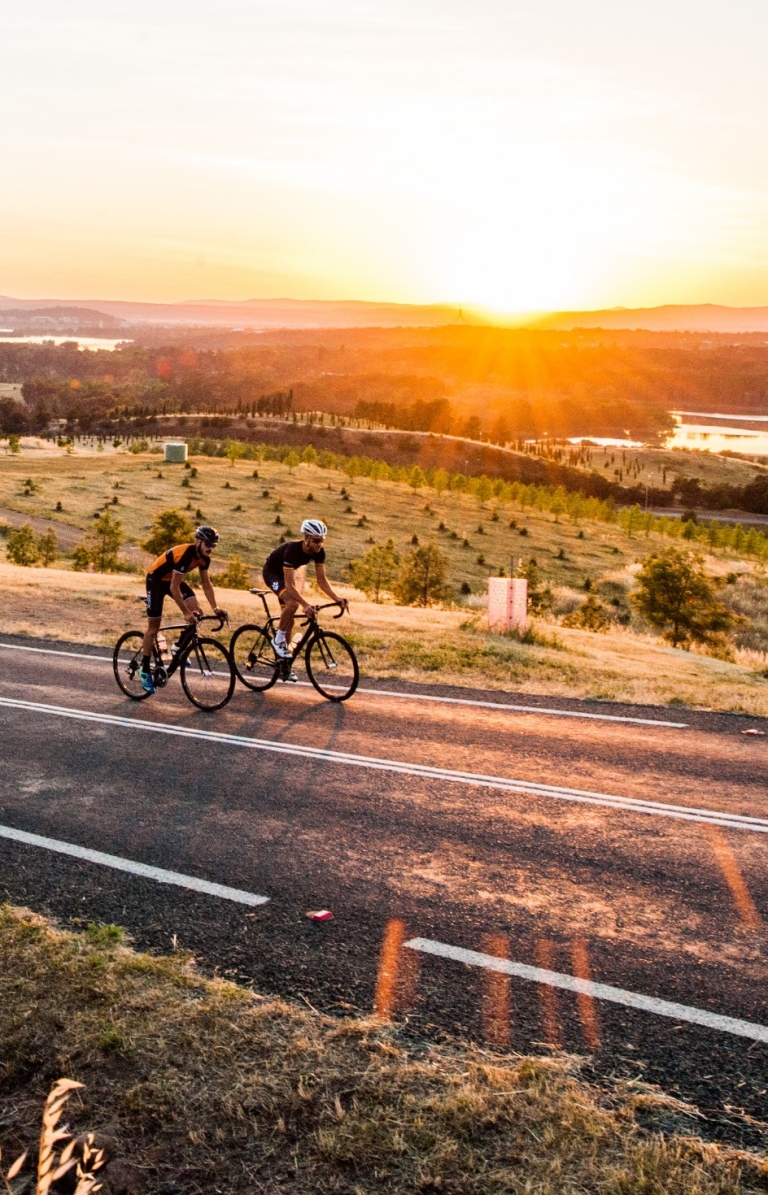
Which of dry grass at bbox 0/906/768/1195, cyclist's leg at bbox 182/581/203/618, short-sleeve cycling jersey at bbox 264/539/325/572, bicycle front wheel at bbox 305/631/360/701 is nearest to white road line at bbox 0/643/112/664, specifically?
cyclist's leg at bbox 182/581/203/618

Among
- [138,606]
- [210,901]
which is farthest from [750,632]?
[210,901]

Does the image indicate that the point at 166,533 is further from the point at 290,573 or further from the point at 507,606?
the point at 290,573

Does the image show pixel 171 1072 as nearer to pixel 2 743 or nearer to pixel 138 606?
pixel 2 743

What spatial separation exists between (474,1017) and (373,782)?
4.20 m

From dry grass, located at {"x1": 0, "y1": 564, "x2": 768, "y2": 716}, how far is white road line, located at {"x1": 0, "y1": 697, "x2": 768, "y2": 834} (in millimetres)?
4087

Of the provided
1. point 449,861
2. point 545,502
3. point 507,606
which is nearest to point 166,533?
point 507,606

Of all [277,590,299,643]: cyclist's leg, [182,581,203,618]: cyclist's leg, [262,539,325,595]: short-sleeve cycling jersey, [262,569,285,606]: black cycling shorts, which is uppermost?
[262,539,325,595]: short-sleeve cycling jersey

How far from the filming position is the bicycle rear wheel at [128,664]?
1325 cm

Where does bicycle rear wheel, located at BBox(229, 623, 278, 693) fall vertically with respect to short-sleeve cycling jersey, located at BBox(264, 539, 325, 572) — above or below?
below

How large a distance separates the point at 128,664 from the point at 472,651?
5.88 meters

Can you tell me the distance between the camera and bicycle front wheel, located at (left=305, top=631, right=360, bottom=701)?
13.2 meters

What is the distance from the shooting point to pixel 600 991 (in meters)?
5.88

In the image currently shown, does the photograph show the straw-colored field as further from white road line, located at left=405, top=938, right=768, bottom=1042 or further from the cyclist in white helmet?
white road line, located at left=405, top=938, right=768, bottom=1042

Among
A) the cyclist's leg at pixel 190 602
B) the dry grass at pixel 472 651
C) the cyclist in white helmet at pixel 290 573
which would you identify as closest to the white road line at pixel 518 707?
the dry grass at pixel 472 651
